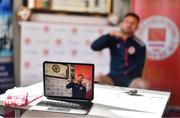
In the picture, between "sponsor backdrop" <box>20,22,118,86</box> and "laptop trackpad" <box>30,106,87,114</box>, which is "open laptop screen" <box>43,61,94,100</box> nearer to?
"laptop trackpad" <box>30,106,87,114</box>

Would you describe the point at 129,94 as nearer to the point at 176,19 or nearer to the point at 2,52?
the point at 176,19

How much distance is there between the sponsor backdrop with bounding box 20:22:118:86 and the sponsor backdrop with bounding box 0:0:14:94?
0.21 metres

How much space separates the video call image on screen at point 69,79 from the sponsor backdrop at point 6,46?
9.03ft

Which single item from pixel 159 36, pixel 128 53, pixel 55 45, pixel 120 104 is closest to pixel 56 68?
pixel 120 104

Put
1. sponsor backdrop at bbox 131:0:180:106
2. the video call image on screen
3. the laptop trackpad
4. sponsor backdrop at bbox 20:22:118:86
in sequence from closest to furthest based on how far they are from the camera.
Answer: the laptop trackpad, the video call image on screen, sponsor backdrop at bbox 131:0:180:106, sponsor backdrop at bbox 20:22:118:86

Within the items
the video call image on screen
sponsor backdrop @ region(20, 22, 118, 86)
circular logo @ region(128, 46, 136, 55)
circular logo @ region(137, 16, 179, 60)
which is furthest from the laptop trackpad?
sponsor backdrop @ region(20, 22, 118, 86)

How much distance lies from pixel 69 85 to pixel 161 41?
247 cm

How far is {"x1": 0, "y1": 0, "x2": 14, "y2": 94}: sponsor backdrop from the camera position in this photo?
457 centimetres

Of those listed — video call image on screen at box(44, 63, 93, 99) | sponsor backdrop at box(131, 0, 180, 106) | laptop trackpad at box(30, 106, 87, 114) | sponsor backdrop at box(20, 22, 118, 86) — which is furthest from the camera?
sponsor backdrop at box(20, 22, 118, 86)

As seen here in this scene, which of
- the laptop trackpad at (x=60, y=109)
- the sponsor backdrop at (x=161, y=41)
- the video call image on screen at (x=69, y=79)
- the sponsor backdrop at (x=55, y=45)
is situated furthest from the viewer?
the sponsor backdrop at (x=55, y=45)

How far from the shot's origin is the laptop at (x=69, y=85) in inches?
75.0

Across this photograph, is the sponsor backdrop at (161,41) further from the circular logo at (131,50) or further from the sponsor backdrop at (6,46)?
the sponsor backdrop at (6,46)

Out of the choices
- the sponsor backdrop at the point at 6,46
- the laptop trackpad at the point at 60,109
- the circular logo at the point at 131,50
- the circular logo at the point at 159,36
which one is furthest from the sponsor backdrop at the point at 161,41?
the laptop trackpad at the point at 60,109

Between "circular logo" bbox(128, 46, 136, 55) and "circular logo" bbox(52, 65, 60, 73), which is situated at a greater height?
"circular logo" bbox(52, 65, 60, 73)
